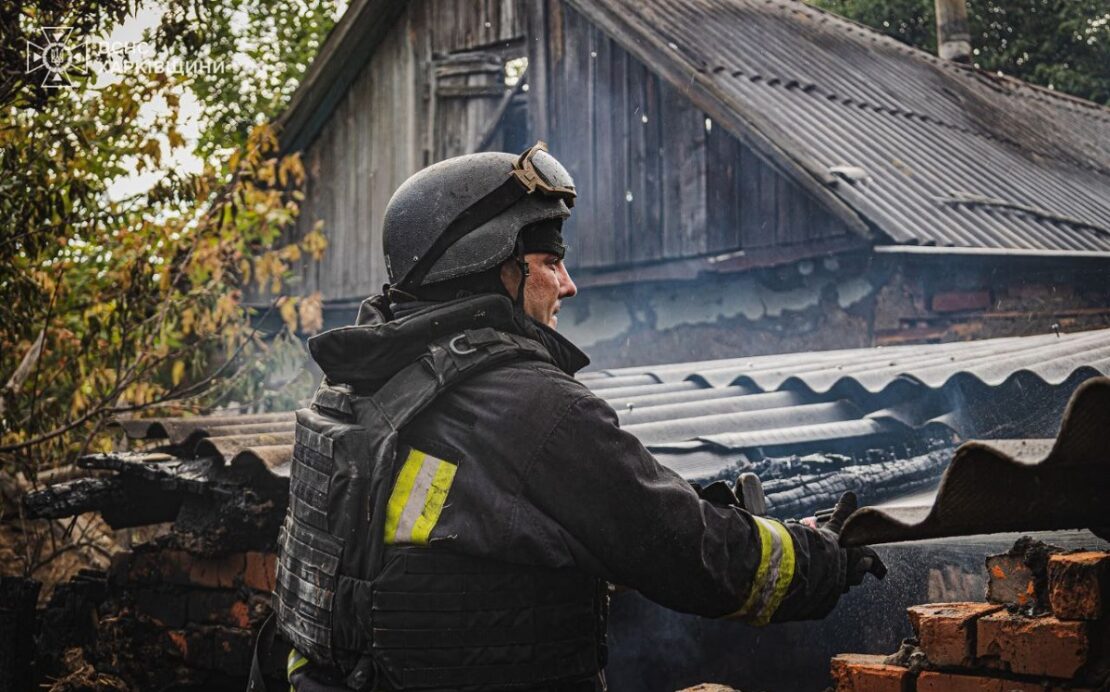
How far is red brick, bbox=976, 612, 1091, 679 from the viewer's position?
90.3 inches

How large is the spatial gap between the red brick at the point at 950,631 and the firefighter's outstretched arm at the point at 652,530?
1.14 feet

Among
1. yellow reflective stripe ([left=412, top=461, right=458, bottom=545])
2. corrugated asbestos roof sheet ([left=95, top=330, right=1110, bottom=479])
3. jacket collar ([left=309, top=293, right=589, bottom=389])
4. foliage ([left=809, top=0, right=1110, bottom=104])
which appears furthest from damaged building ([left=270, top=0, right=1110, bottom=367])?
foliage ([left=809, top=0, right=1110, bottom=104])

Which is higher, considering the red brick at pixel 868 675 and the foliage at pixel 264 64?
the foliage at pixel 264 64

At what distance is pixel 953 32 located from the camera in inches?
603

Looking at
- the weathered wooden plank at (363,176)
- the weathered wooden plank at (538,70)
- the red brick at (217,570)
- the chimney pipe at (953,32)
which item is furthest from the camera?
the chimney pipe at (953,32)

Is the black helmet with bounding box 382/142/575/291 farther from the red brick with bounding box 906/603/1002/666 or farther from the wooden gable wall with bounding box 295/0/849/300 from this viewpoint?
the wooden gable wall with bounding box 295/0/849/300

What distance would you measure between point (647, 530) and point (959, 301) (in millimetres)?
6447

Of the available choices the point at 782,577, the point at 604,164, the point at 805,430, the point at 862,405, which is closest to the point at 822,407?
the point at 862,405

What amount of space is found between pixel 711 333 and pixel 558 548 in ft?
21.9

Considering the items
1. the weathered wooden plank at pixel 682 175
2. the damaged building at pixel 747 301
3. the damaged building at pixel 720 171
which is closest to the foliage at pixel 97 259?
the damaged building at pixel 747 301

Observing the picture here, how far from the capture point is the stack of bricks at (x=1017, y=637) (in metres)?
2.29

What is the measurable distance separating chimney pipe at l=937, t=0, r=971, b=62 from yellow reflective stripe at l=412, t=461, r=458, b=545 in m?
14.7
